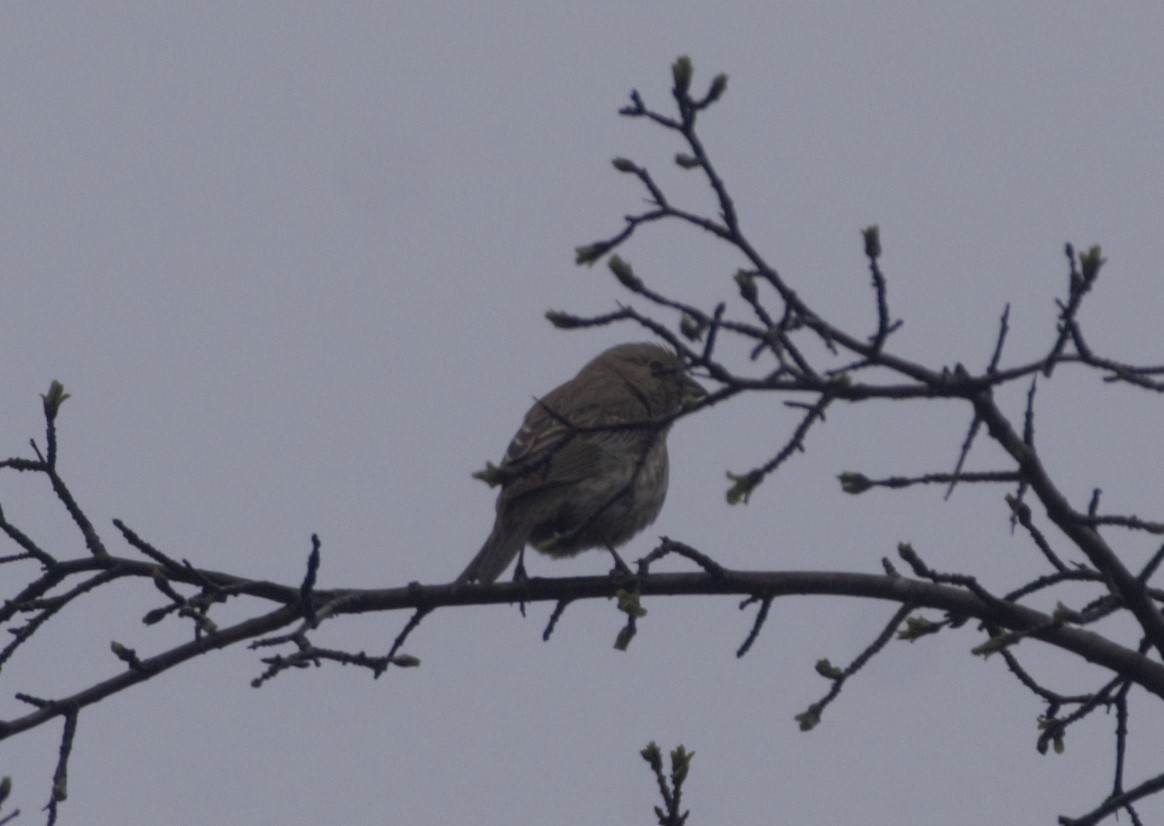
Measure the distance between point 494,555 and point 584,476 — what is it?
1.28 meters

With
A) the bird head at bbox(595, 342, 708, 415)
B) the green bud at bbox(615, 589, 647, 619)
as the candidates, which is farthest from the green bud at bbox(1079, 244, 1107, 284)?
the bird head at bbox(595, 342, 708, 415)

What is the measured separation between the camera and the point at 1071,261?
384 cm

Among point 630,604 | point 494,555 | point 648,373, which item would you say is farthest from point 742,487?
point 648,373

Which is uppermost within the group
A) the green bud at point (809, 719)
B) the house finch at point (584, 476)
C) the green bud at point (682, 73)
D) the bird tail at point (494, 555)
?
the house finch at point (584, 476)

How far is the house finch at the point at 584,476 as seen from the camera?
7.55 m

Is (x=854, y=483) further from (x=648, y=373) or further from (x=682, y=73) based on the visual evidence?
(x=648, y=373)

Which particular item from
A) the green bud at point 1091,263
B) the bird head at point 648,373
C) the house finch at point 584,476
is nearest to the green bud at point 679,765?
the green bud at point 1091,263

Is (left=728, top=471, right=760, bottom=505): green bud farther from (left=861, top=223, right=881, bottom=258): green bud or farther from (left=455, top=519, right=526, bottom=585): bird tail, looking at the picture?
(left=455, top=519, right=526, bottom=585): bird tail

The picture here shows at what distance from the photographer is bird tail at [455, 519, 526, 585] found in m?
6.75

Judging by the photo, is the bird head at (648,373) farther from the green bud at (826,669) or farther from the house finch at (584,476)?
the green bud at (826,669)

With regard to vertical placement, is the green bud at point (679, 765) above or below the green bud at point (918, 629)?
below

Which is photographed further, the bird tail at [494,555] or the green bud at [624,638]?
the bird tail at [494,555]

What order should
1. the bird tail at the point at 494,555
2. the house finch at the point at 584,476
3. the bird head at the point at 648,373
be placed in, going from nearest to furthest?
the bird tail at the point at 494,555, the house finch at the point at 584,476, the bird head at the point at 648,373

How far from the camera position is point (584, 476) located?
8.29m
